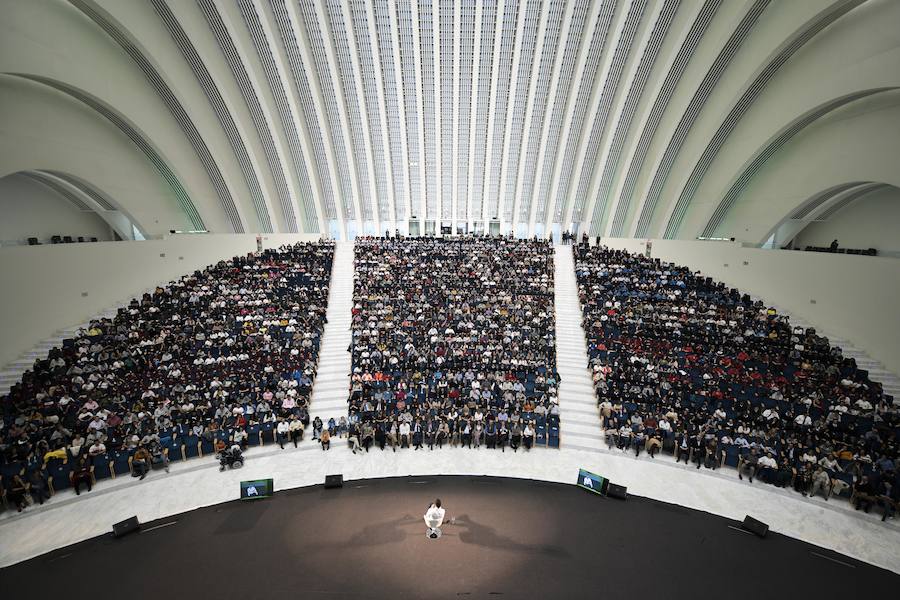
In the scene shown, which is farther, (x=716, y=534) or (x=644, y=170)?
(x=644, y=170)

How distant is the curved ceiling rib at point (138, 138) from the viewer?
1769cm

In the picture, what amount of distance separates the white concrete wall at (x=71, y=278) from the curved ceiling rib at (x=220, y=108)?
311 inches

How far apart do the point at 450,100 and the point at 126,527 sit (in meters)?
30.6

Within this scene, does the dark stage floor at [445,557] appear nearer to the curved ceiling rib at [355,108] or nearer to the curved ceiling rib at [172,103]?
the curved ceiling rib at [172,103]

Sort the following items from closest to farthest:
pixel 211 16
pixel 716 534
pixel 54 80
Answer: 1. pixel 716 534
2. pixel 54 80
3. pixel 211 16

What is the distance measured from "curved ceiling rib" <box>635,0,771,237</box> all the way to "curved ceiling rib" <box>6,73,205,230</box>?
3180cm

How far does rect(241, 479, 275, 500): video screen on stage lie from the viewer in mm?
9945

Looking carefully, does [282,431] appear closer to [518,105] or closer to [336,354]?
[336,354]

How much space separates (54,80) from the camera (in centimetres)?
1636

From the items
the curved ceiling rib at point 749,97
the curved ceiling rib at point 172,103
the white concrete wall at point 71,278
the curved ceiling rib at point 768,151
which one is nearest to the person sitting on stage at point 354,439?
the white concrete wall at point 71,278

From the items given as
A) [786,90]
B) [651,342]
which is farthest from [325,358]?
[786,90]

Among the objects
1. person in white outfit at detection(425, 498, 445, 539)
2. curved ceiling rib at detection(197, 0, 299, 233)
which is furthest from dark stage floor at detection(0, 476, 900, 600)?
curved ceiling rib at detection(197, 0, 299, 233)

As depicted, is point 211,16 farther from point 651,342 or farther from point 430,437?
point 651,342

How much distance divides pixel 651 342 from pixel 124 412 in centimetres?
1911
